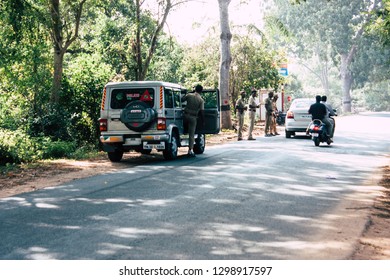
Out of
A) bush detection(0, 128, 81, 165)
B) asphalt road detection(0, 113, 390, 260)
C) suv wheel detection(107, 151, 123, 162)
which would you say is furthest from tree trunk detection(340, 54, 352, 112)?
asphalt road detection(0, 113, 390, 260)

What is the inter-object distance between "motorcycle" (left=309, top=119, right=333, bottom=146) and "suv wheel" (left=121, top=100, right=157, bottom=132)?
715 cm

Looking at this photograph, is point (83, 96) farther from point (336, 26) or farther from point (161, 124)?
point (336, 26)

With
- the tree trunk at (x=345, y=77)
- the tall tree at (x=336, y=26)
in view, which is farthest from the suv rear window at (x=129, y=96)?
the tree trunk at (x=345, y=77)

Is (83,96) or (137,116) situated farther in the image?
(83,96)

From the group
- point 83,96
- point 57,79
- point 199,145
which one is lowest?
point 199,145

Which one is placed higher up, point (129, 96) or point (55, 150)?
point (129, 96)

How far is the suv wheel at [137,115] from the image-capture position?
1484 centimetres

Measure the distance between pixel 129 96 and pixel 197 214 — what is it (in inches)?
306

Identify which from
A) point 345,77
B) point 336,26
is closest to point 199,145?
point 336,26

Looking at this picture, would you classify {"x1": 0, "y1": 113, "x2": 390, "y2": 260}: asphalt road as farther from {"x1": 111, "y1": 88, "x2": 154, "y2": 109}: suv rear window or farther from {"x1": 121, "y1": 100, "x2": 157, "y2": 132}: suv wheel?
{"x1": 111, "y1": 88, "x2": 154, "y2": 109}: suv rear window

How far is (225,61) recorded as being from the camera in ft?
101

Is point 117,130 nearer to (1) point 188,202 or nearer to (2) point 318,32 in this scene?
(1) point 188,202

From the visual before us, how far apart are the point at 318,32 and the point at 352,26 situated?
5339mm

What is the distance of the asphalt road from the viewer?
608 centimetres
